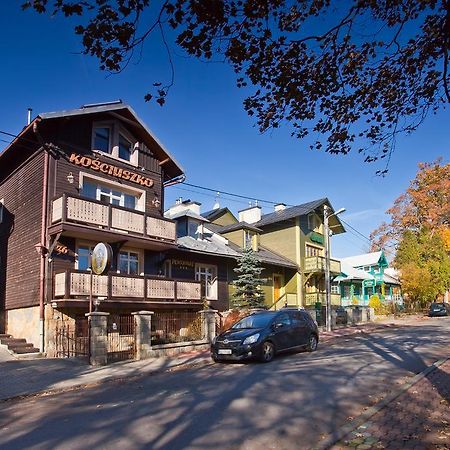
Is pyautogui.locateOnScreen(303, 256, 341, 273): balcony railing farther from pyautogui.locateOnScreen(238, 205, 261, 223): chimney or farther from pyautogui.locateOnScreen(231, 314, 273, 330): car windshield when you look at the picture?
pyautogui.locateOnScreen(231, 314, 273, 330): car windshield

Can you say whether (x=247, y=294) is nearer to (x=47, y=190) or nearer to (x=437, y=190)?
(x=47, y=190)

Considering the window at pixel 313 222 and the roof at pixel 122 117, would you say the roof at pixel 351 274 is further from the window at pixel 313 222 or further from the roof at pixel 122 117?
the roof at pixel 122 117

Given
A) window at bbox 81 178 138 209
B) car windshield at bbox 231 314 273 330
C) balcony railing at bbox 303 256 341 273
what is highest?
window at bbox 81 178 138 209

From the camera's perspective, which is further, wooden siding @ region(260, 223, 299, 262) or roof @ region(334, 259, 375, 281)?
roof @ region(334, 259, 375, 281)

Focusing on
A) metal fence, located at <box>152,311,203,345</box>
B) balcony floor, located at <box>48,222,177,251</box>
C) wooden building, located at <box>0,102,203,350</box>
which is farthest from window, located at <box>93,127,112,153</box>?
metal fence, located at <box>152,311,203,345</box>

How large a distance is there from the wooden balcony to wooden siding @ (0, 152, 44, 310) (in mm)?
1686

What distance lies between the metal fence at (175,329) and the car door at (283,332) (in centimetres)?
483

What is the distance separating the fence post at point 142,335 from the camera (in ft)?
→ 50.2

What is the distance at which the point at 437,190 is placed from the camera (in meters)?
50.8

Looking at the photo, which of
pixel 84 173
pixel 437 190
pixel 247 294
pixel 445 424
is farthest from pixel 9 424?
pixel 437 190

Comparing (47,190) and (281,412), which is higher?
(47,190)

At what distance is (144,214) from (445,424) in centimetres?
1574

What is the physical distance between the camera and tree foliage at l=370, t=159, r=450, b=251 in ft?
166

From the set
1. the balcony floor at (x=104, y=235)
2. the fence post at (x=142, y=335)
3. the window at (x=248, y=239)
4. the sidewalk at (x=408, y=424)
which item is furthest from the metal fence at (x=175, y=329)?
the window at (x=248, y=239)
